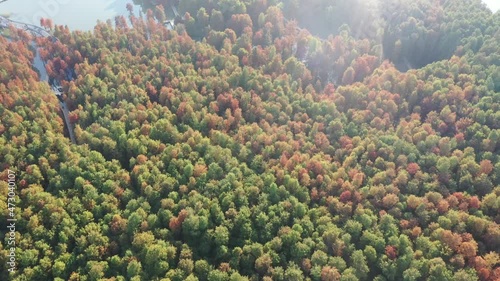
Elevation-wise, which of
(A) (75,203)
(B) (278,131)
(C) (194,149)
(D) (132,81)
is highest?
(D) (132,81)

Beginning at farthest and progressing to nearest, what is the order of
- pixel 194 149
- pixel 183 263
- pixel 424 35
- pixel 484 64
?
pixel 424 35 < pixel 484 64 < pixel 194 149 < pixel 183 263

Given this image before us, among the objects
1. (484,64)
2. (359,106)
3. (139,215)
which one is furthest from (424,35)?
(139,215)

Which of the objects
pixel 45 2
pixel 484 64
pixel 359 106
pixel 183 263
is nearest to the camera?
pixel 183 263

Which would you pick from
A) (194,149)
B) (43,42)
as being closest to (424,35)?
(194,149)

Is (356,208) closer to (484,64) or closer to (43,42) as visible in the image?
(484,64)

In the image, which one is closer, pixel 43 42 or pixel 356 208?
pixel 356 208

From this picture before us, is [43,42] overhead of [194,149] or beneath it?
overhead

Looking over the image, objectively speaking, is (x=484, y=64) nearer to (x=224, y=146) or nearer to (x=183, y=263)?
(x=224, y=146)
